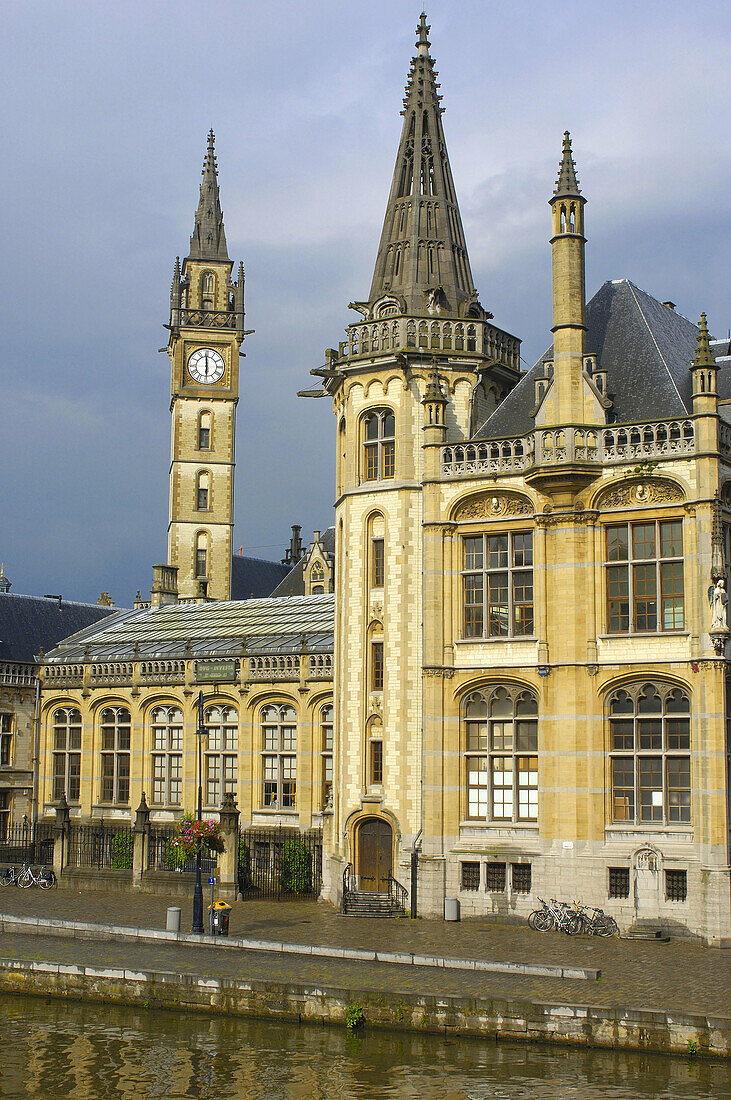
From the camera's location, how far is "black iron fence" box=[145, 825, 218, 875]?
130 feet

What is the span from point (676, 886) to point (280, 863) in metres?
15.3

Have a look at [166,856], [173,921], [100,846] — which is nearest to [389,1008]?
[173,921]

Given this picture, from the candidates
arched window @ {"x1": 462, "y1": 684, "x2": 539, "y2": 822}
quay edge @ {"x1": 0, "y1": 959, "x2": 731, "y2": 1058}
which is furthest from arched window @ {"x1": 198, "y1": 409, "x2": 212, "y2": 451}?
quay edge @ {"x1": 0, "y1": 959, "x2": 731, "y2": 1058}

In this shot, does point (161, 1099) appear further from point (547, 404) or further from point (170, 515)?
point (170, 515)

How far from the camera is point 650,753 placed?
3088 centimetres

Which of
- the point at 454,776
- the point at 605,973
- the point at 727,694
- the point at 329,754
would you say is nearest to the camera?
the point at 605,973

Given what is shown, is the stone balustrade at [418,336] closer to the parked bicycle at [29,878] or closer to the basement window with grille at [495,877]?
the basement window with grille at [495,877]

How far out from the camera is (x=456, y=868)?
32.8 meters

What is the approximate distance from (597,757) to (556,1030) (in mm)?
11854

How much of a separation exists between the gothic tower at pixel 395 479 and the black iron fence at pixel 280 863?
338 centimetres

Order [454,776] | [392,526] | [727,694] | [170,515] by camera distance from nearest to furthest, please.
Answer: [727,694] < [454,776] < [392,526] < [170,515]

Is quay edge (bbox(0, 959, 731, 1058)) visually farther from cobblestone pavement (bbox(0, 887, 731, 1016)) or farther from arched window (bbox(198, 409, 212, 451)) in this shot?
arched window (bbox(198, 409, 212, 451))

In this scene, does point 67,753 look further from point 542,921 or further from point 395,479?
point 542,921

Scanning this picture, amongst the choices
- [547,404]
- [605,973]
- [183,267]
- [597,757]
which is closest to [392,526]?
A: [547,404]
